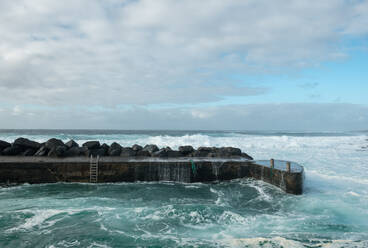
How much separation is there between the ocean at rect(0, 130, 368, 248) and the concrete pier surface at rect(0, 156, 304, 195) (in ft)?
1.58

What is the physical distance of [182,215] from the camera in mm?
8719

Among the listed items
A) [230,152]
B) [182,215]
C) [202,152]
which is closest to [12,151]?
[202,152]

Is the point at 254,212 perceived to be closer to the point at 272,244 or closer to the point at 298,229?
the point at 298,229

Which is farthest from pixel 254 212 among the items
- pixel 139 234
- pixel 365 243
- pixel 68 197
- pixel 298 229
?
pixel 68 197

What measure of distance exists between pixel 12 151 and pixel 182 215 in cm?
1249

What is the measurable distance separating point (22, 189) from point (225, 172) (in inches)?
392

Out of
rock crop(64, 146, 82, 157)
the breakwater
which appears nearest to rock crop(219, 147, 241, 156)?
the breakwater

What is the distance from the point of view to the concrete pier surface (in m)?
12.9

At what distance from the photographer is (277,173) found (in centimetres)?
1241

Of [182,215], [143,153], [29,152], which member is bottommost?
[182,215]

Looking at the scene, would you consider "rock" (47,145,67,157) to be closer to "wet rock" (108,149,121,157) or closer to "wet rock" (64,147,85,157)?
"wet rock" (64,147,85,157)

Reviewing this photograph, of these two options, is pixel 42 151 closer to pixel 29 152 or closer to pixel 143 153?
pixel 29 152

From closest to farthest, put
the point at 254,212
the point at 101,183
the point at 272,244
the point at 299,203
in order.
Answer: the point at 272,244 < the point at 254,212 < the point at 299,203 < the point at 101,183

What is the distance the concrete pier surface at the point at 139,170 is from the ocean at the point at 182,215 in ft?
1.58
